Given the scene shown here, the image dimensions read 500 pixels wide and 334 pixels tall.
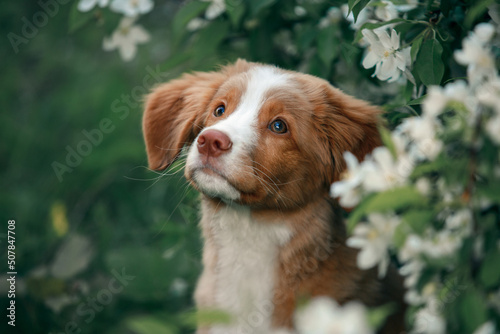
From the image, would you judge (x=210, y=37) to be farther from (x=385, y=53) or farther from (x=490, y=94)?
(x=490, y=94)

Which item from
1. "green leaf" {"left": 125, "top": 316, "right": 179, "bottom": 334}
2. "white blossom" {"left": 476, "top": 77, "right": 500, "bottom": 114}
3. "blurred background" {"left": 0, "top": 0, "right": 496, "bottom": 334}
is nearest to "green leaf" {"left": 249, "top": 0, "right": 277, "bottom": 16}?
"blurred background" {"left": 0, "top": 0, "right": 496, "bottom": 334}

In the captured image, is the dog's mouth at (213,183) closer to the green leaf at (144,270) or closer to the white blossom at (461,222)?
the white blossom at (461,222)

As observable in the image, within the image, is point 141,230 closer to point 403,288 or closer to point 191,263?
point 191,263

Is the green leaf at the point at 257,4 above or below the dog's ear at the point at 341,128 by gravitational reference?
above

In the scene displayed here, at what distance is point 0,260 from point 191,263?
1132 millimetres

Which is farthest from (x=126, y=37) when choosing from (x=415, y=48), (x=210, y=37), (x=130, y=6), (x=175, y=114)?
(x=415, y=48)

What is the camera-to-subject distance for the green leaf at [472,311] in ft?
5.02

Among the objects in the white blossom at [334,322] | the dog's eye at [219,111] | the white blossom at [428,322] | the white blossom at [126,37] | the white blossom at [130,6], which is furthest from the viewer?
the white blossom at [126,37]

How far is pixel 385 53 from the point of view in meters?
2.46

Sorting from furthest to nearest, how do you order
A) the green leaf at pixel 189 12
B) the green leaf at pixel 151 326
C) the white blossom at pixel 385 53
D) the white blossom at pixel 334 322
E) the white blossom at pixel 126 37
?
the white blossom at pixel 126 37
the green leaf at pixel 189 12
the white blossom at pixel 385 53
the green leaf at pixel 151 326
the white blossom at pixel 334 322

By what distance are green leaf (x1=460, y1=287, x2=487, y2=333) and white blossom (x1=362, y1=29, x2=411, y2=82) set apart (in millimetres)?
1147

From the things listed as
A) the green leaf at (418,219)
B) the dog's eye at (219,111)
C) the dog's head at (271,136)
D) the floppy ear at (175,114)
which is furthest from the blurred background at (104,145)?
the green leaf at (418,219)

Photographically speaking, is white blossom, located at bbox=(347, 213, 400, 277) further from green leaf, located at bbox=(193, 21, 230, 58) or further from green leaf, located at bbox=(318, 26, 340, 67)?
green leaf, located at bbox=(193, 21, 230, 58)

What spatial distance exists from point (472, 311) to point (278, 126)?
128cm
